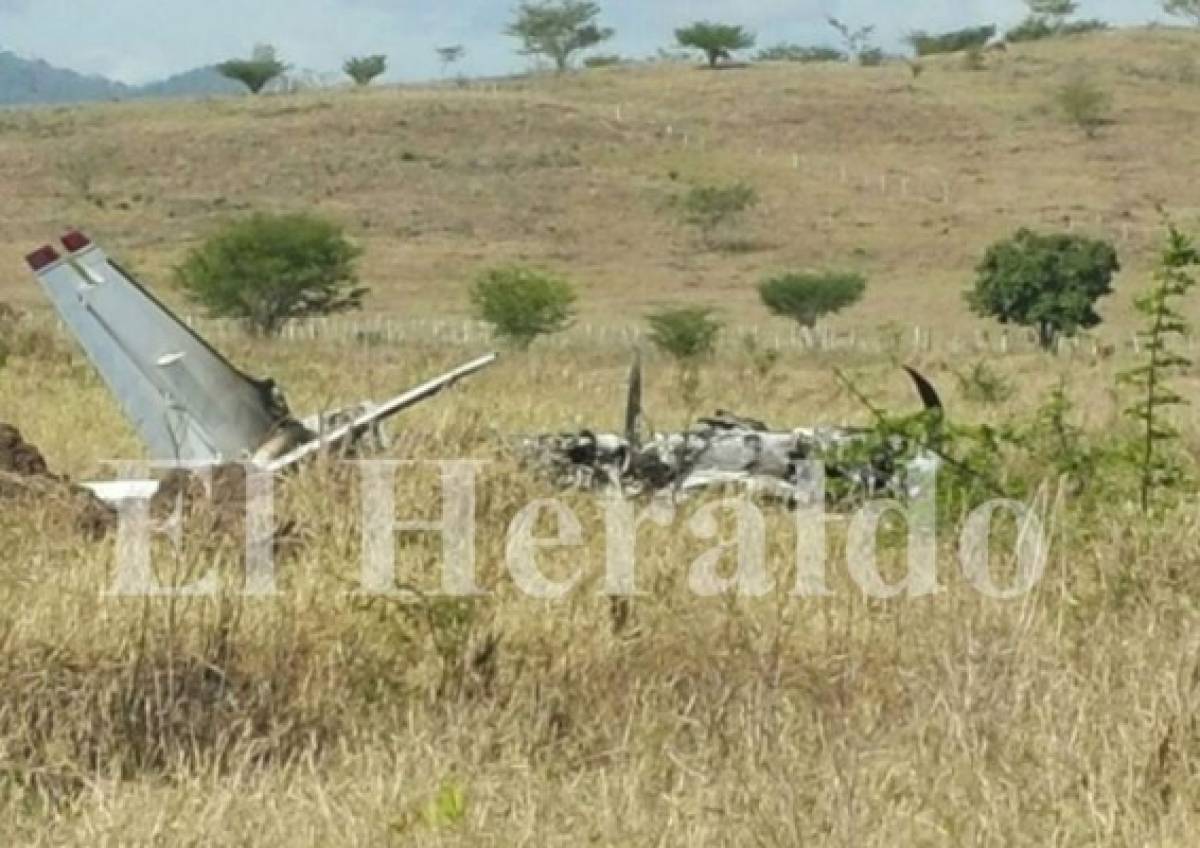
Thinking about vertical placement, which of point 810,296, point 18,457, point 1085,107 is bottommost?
point 810,296

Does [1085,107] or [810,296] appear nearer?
[810,296]

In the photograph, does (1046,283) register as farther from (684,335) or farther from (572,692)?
(572,692)

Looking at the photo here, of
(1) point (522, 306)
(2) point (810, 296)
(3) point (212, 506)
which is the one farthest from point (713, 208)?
(3) point (212, 506)

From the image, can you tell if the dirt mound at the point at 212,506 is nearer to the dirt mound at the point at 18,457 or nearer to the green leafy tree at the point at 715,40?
the dirt mound at the point at 18,457

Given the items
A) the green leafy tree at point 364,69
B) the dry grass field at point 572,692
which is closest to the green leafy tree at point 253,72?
the green leafy tree at point 364,69

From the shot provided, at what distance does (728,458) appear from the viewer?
405 inches

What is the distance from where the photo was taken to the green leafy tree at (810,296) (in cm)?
5434

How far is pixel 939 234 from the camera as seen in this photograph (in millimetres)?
69875

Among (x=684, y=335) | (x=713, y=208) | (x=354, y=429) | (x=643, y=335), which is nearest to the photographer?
(x=354, y=429)

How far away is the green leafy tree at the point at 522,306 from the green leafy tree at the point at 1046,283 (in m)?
8.99

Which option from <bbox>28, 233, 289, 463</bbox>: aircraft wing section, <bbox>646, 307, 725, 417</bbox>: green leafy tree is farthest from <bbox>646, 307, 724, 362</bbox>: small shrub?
<bbox>28, 233, 289, 463</bbox>: aircraft wing section

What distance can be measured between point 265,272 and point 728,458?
38.6m

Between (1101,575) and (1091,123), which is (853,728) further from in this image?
(1091,123)

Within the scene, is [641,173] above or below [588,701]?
below
